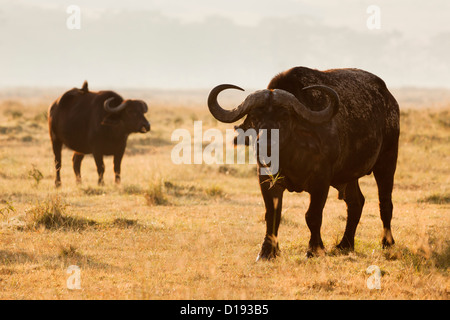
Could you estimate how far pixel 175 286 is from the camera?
645cm

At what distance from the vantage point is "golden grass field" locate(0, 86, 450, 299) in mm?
6398

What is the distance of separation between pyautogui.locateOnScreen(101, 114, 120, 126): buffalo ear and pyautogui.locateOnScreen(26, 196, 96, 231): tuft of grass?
5324 millimetres

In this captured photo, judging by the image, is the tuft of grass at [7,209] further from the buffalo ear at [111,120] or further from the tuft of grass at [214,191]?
the buffalo ear at [111,120]

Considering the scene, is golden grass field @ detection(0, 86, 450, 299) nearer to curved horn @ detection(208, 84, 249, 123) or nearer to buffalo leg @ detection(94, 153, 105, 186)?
buffalo leg @ detection(94, 153, 105, 186)

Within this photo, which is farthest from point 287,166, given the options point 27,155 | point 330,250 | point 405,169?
point 27,155

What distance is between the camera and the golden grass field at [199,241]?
252 inches

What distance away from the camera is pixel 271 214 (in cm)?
763

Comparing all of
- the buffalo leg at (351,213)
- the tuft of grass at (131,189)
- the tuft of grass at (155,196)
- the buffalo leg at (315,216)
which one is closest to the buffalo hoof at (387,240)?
the buffalo leg at (351,213)

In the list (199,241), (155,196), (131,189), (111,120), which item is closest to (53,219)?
(199,241)

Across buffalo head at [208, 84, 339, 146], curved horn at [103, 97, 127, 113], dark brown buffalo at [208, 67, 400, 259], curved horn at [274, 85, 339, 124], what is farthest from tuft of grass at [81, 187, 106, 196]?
curved horn at [274, 85, 339, 124]

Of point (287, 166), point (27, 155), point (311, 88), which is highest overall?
point (311, 88)

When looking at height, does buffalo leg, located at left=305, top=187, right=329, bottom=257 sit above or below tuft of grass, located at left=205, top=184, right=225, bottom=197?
above

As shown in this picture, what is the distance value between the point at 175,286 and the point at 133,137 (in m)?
20.0

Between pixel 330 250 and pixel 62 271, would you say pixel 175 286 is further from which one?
pixel 330 250
